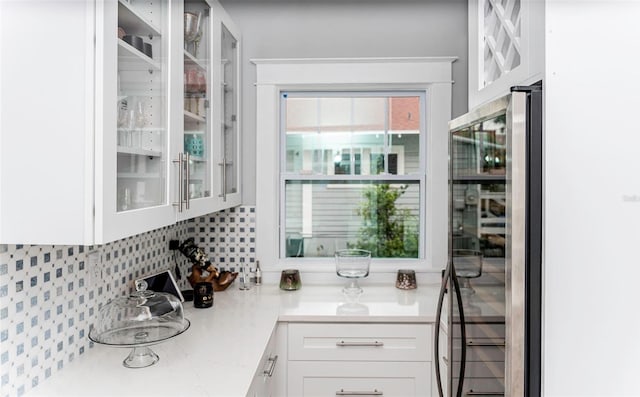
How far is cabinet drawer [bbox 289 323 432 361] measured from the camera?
2184mm

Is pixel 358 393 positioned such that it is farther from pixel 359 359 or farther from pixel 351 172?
pixel 351 172

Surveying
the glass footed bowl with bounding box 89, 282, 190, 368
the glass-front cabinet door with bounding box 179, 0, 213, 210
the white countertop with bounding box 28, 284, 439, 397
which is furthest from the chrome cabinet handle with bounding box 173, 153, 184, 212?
the white countertop with bounding box 28, 284, 439, 397

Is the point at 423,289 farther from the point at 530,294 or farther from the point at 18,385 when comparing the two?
the point at 18,385

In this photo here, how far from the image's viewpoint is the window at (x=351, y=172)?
2.85 metres

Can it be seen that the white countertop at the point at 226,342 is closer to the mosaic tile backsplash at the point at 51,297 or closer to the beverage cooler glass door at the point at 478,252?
the mosaic tile backsplash at the point at 51,297

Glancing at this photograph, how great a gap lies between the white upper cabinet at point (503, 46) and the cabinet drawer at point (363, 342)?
107 centimetres

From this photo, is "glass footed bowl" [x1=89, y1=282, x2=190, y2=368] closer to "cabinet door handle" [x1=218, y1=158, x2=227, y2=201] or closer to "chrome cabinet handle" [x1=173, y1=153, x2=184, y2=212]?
"chrome cabinet handle" [x1=173, y1=153, x2=184, y2=212]

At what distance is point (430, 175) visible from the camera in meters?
2.76

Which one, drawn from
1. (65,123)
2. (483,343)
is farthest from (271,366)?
(65,123)

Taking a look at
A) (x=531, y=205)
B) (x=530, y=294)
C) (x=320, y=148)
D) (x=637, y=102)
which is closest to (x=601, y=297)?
(x=530, y=294)

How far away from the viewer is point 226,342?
1789 mm

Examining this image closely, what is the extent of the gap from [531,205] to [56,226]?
118 centimetres

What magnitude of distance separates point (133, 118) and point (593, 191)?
1.27 metres

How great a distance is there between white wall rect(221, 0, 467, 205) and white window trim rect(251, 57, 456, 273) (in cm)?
6
